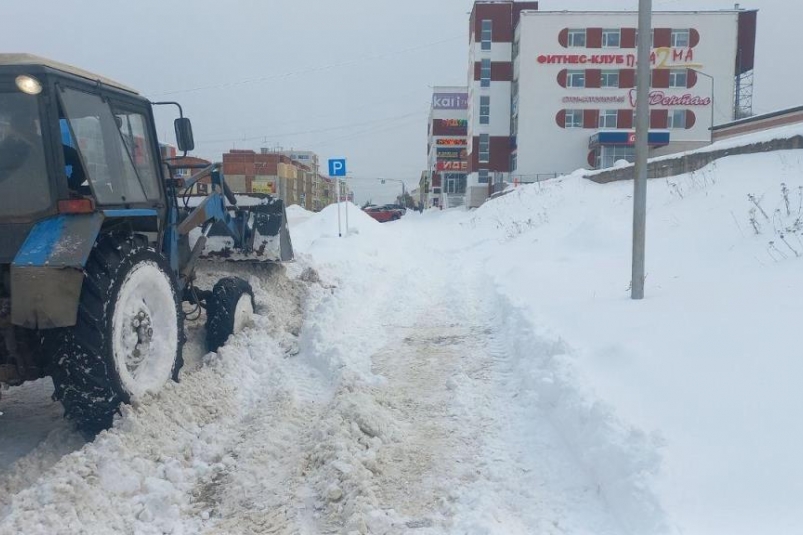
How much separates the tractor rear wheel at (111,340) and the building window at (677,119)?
53323 millimetres

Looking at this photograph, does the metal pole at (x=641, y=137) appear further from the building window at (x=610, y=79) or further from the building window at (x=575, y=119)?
the building window at (x=610, y=79)

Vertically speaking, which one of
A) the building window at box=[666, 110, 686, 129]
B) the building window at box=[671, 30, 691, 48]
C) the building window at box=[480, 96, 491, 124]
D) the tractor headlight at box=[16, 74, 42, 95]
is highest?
the building window at box=[671, 30, 691, 48]

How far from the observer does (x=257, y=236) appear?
8742mm

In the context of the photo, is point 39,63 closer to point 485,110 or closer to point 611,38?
point 611,38

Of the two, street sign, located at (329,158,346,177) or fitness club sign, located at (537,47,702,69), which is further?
fitness club sign, located at (537,47,702,69)

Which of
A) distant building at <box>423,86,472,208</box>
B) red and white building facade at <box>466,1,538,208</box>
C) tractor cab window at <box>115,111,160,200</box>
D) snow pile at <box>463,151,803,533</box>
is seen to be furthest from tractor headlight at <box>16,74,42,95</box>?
distant building at <box>423,86,472,208</box>

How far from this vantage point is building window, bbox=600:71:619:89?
166 ft

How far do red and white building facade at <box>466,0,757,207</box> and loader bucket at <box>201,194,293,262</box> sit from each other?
42.9 meters

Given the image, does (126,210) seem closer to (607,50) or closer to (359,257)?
(359,257)

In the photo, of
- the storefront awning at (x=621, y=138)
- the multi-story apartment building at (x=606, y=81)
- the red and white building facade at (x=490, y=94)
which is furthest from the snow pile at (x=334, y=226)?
the red and white building facade at (x=490, y=94)

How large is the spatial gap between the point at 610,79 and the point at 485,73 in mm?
11058

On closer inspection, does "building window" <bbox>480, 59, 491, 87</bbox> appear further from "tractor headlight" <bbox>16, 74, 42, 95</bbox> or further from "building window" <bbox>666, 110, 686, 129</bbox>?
"tractor headlight" <bbox>16, 74, 42, 95</bbox>

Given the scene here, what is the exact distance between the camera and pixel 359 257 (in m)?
12.9

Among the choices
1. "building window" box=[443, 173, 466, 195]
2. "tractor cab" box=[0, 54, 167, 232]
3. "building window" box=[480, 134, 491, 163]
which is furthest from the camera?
"building window" box=[443, 173, 466, 195]
